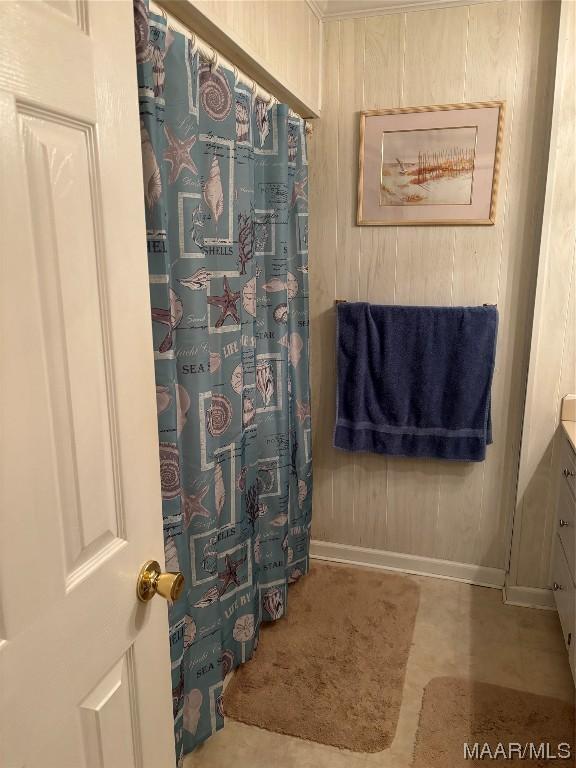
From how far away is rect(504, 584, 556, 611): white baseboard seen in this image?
2.52 metres

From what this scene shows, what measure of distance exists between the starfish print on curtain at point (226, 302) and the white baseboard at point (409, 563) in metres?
1.53

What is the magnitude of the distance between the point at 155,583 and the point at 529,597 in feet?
6.86

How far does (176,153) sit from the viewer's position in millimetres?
1479

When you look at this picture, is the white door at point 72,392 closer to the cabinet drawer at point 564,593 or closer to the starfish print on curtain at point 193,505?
the starfish print on curtain at point 193,505

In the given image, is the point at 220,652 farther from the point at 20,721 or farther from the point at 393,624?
the point at 20,721

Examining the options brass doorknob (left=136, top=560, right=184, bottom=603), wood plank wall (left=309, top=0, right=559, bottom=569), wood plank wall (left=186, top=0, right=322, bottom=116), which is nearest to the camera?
brass doorknob (left=136, top=560, right=184, bottom=603)

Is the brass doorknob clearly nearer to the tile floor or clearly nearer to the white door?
the white door

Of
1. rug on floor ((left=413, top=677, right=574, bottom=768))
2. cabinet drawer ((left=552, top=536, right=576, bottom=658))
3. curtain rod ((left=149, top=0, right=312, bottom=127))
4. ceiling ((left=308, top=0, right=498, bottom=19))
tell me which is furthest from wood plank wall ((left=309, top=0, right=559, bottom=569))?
rug on floor ((left=413, top=677, right=574, bottom=768))

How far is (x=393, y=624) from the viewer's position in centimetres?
240

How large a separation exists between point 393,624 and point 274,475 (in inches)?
31.5

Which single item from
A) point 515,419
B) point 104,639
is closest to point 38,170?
point 104,639

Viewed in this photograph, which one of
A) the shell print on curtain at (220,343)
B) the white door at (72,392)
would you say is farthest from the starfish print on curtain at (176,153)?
the white door at (72,392)

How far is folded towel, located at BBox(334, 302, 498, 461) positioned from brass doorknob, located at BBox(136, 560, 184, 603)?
1724 millimetres

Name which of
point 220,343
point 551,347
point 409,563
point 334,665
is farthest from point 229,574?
point 551,347
